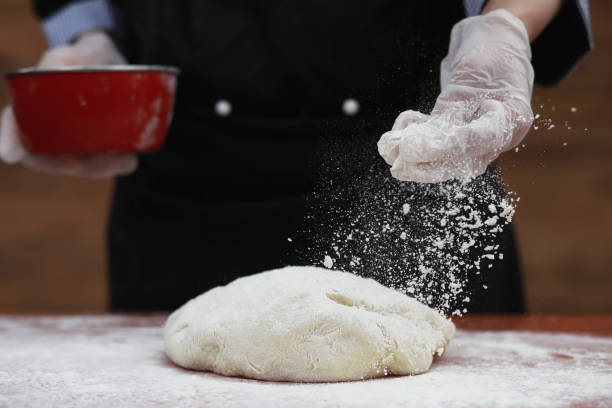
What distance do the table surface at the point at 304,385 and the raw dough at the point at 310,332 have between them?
0.02 meters

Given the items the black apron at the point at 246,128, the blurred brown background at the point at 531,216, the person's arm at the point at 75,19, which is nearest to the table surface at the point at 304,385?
the black apron at the point at 246,128

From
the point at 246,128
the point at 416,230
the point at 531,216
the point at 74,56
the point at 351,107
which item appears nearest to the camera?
the point at 416,230

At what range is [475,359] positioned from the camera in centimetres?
128

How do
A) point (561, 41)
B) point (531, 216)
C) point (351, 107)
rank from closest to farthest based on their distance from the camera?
1. point (561, 41)
2. point (351, 107)
3. point (531, 216)

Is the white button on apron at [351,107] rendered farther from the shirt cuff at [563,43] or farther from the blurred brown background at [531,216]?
the blurred brown background at [531,216]

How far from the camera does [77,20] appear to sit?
6.40 ft

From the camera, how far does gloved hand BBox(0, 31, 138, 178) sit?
5.46 feet

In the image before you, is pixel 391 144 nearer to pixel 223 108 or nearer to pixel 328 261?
pixel 328 261

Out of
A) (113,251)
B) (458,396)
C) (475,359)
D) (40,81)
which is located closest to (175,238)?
(113,251)

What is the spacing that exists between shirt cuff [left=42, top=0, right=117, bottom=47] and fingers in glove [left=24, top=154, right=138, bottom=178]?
1.24 feet

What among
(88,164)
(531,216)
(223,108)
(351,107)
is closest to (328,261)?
(351,107)

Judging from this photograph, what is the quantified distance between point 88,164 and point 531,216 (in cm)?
195

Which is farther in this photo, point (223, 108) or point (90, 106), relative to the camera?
point (223, 108)

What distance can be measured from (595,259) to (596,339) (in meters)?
1.76
